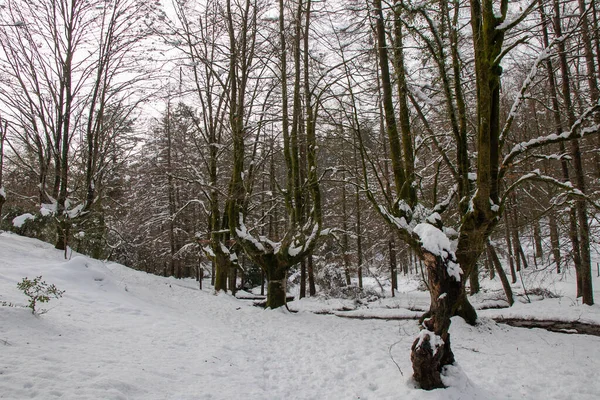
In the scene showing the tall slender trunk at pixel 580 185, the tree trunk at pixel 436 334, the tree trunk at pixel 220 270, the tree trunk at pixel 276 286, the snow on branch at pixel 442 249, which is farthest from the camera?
the tree trunk at pixel 220 270

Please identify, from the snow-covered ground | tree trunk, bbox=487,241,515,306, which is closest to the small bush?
the snow-covered ground

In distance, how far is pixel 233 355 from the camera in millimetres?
5133

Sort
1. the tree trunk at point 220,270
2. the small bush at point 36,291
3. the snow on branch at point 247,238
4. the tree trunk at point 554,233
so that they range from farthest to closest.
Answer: the tree trunk at point 220,270 < the snow on branch at point 247,238 < the tree trunk at point 554,233 < the small bush at point 36,291

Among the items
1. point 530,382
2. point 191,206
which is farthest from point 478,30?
point 191,206

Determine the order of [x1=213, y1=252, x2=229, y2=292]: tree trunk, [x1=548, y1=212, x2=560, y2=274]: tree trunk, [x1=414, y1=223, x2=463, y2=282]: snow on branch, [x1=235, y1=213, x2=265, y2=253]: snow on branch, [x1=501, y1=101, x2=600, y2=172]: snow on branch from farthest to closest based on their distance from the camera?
[x1=213, y1=252, x2=229, y2=292]: tree trunk < [x1=235, y1=213, x2=265, y2=253]: snow on branch < [x1=548, y1=212, x2=560, y2=274]: tree trunk < [x1=501, y1=101, x2=600, y2=172]: snow on branch < [x1=414, y1=223, x2=463, y2=282]: snow on branch

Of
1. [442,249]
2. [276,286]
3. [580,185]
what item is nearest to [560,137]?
[442,249]

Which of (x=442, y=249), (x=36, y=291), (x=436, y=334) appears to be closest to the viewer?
(x=436, y=334)

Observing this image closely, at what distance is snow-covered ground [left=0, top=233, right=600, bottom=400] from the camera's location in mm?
3264

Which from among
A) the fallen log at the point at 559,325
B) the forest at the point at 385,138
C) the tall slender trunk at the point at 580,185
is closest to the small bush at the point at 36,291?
the forest at the point at 385,138

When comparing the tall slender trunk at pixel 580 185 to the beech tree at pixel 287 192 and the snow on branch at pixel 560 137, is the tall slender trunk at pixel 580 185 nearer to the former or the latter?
the snow on branch at pixel 560 137

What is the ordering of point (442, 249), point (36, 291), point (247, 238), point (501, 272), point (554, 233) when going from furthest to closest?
1. point (247, 238)
2. point (501, 272)
3. point (554, 233)
4. point (442, 249)
5. point (36, 291)

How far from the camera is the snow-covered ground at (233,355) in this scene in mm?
3264

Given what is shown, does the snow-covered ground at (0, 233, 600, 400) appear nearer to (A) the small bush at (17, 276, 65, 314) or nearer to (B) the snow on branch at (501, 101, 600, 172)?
(A) the small bush at (17, 276, 65, 314)

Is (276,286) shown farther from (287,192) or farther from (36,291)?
(36,291)
